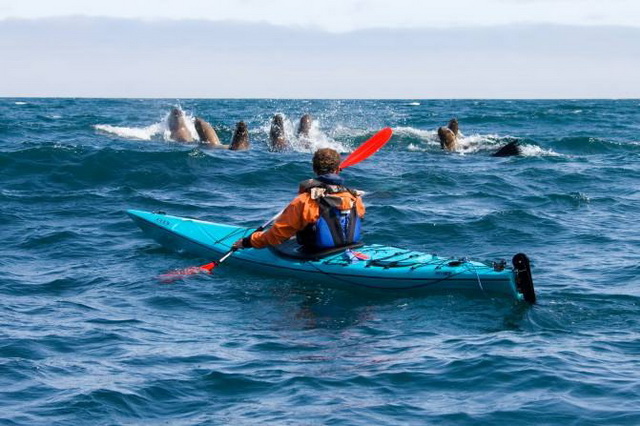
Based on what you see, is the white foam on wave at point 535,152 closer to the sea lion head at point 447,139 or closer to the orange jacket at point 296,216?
the sea lion head at point 447,139

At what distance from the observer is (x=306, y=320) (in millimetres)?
7746

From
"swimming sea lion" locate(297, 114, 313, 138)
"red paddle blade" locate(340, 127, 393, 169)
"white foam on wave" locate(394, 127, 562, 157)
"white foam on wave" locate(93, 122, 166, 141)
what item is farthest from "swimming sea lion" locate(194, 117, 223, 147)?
"red paddle blade" locate(340, 127, 393, 169)

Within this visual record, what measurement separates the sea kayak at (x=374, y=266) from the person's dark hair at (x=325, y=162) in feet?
2.69

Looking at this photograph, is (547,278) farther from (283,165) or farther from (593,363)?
(283,165)

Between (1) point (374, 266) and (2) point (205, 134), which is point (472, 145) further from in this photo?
(1) point (374, 266)

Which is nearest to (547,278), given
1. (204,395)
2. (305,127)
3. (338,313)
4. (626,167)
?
(338,313)

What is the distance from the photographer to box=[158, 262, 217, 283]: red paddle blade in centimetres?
927

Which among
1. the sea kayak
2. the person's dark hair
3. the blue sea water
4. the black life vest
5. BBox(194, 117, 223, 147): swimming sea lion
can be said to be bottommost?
the blue sea water

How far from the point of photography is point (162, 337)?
23.6 ft

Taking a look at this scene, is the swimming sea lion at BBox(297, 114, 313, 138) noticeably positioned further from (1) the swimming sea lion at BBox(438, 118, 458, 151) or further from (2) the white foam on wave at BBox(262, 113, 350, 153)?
(1) the swimming sea lion at BBox(438, 118, 458, 151)

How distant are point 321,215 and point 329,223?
15cm

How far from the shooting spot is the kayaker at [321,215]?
28.4 feet

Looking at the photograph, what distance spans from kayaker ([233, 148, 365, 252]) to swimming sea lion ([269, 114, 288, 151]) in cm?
1290

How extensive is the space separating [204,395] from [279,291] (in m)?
3.04
